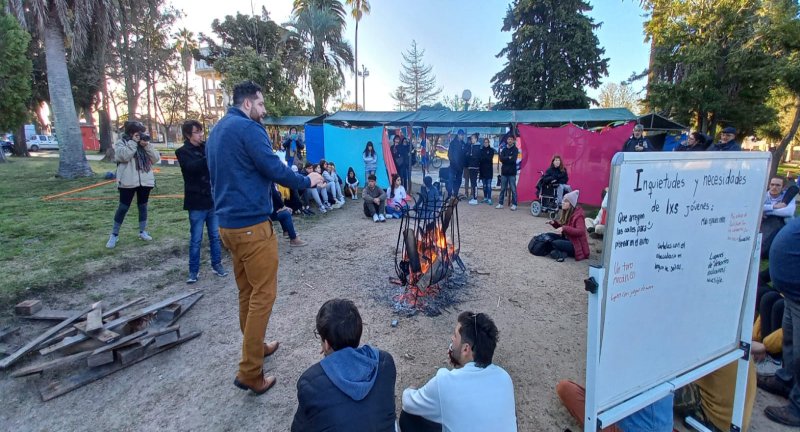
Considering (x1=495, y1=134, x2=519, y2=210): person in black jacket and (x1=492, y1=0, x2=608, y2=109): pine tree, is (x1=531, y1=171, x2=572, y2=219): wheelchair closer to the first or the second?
(x1=495, y1=134, x2=519, y2=210): person in black jacket

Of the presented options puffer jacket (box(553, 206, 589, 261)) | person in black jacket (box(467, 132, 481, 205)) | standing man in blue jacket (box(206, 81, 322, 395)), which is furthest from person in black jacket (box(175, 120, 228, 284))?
person in black jacket (box(467, 132, 481, 205))

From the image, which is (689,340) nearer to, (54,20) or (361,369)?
(361,369)

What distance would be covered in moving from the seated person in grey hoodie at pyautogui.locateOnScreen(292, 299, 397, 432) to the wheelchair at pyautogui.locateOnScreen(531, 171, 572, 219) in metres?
8.30

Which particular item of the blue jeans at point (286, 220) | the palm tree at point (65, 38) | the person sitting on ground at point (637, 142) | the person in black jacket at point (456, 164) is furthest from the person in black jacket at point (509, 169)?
the palm tree at point (65, 38)

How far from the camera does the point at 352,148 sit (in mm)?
12133

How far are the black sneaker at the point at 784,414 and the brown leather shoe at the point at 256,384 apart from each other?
141 inches

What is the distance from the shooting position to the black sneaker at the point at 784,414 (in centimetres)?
251

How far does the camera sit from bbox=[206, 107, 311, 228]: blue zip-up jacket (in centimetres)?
238

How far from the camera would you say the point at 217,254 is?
16.3 feet

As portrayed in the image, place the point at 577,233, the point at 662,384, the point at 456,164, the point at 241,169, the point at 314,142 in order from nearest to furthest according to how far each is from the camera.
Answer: the point at 662,384 → the point at 241,169 → the point at 577,233 → the point at 456,164 → the point at 314,142

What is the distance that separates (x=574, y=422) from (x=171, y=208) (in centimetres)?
950

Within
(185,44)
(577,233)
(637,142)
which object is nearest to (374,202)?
(577,233)

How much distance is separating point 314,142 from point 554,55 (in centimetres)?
1493

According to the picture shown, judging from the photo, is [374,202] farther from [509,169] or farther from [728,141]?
[728,141]
